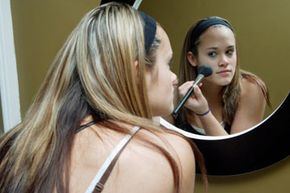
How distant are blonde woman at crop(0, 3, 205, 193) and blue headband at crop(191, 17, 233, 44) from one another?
0.22 m

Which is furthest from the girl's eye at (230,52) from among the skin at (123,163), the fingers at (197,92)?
the skin at (123,163)

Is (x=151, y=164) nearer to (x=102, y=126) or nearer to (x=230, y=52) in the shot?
(x=102, y=126)

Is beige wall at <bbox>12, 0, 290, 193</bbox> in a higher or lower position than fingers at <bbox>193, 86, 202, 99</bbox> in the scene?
higher

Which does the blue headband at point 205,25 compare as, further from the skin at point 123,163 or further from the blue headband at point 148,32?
the skin at point 123,163

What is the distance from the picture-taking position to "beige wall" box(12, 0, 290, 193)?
79cm

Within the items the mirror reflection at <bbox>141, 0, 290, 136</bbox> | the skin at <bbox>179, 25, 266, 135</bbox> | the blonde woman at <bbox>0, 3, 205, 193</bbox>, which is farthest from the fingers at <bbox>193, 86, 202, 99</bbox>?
the blonde woman at <bbox>0, 3, 205, 193</bbox>

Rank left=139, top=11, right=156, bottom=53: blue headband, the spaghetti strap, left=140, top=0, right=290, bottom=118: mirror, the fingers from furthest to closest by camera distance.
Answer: the fingers → left=140, top=0, right=290, bottom=118: mirror → left=139, top=11, right=156, bottom=53: blue headband → the spaghetti strap

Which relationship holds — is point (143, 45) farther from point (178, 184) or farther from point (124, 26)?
point (178, 184)

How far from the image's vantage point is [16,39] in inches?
45.3

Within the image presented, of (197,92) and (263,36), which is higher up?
(263,36)

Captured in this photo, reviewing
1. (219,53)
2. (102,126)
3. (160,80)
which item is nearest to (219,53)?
(219,53)

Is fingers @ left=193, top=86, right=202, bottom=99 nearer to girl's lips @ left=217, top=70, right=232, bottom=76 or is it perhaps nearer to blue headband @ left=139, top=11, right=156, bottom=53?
girl's lips @ left=217, top=70, right=232, bottom=76

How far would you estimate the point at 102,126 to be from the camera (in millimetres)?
581

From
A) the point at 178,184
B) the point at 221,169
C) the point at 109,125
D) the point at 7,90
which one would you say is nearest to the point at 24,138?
the point at 109,125
